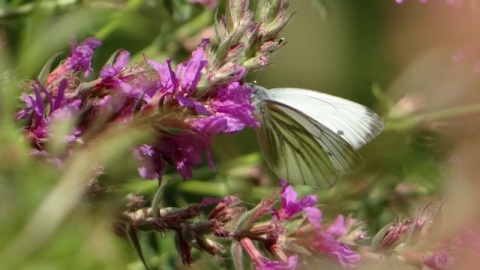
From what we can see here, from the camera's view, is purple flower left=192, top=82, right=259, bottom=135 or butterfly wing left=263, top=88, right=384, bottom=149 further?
butterfly wing left=263, top=88, right=384, bottom=149

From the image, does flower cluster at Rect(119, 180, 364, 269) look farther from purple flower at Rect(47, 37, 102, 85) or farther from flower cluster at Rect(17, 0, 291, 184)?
purple flower at Rect(47, 37, 102, 85)

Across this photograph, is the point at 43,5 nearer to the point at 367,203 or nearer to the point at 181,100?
the point at 181,100

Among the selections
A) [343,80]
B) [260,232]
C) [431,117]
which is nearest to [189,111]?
[260,232]

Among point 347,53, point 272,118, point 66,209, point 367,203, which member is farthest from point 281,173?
point 66,209

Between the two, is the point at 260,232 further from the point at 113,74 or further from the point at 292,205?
the point at 113,74

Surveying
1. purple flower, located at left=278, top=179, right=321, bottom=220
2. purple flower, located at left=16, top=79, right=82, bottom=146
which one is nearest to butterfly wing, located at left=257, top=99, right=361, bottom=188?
purple flower, located at left=278, top=179, right=321, bottom=220

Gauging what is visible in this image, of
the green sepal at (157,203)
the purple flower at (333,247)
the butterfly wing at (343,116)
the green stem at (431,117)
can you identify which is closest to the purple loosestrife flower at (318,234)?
the purple flower at (333,247)
